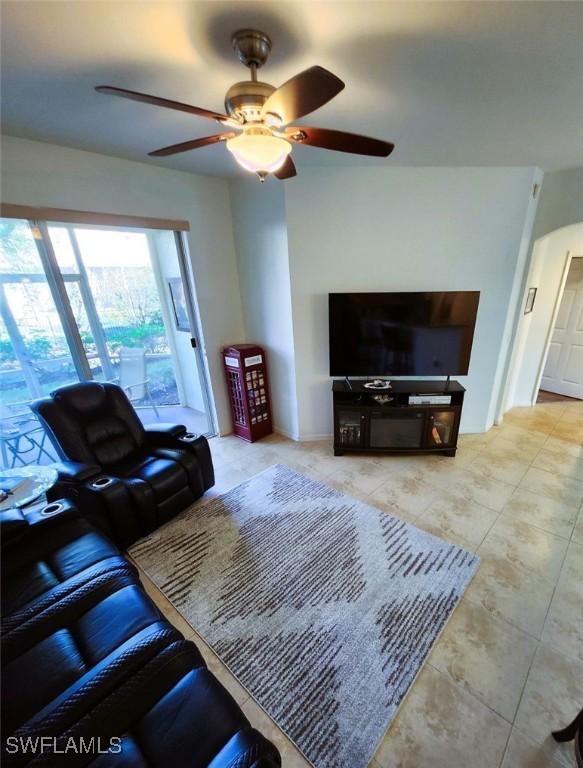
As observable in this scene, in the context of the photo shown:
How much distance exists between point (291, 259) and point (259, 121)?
1.66m

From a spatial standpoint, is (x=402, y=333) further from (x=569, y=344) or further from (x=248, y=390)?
(x=569, y=344)

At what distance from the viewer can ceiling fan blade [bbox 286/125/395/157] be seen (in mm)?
1272

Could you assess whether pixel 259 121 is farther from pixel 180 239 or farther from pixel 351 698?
pixel 351 698

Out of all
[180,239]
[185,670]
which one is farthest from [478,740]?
[180,239]

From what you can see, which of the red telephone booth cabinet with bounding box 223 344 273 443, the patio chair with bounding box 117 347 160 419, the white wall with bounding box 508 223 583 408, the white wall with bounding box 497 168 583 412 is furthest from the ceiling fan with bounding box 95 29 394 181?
the white wall with bounding box 508 223 583 408

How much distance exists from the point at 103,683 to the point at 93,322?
9.83 ft

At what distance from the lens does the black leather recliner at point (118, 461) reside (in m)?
2.00

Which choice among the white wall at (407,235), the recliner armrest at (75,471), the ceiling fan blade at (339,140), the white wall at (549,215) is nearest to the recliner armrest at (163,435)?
the recliner armrest at (75,471)

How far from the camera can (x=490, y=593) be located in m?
1.77

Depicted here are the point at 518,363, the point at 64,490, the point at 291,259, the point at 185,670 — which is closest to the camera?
the point at 185,670

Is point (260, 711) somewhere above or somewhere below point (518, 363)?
Result: below

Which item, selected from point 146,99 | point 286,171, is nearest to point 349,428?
point 286,171

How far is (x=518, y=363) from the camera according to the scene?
12.7 feet

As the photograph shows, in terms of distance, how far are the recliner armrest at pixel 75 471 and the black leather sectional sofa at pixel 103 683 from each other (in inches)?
21.0
